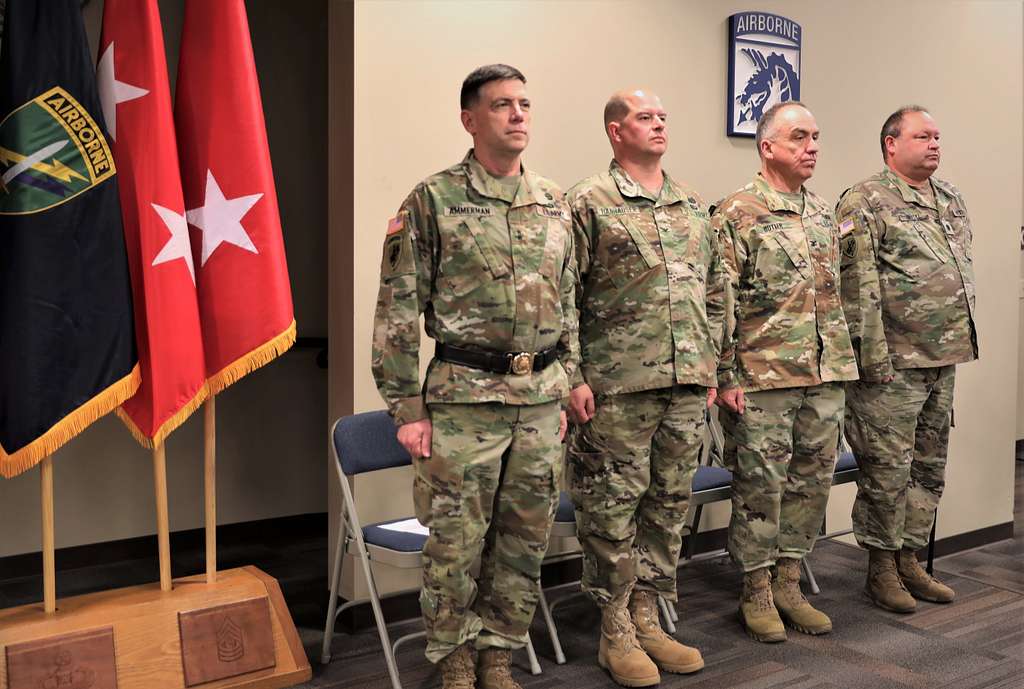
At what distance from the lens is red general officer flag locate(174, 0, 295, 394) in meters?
3.19

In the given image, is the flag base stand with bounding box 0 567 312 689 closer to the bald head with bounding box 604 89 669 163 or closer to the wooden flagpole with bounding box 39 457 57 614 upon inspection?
the wooden flagpole with bounding box 39 457 57 614

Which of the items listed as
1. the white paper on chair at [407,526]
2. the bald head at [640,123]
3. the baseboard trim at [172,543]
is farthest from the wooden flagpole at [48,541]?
the bald head at [640,123]

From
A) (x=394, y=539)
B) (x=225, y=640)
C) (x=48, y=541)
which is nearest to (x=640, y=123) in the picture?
(x=394, y=539)

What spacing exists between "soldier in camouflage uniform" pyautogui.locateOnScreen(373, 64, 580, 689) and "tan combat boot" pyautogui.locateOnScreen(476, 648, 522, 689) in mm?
16

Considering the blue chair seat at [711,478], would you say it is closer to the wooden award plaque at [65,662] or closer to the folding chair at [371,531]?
the folding chair at [371,531]

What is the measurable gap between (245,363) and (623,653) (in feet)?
4.96

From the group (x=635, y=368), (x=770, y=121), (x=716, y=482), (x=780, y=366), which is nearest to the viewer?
(x=635, y=368)

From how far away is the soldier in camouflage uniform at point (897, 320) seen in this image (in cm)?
390

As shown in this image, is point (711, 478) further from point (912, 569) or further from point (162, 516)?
point (162, 516)

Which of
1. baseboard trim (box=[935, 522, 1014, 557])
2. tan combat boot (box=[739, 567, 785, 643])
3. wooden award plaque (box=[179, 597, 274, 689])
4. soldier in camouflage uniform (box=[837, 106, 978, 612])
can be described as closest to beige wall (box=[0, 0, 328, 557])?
wooden award plaque (box=[179, 597, 274, 689])

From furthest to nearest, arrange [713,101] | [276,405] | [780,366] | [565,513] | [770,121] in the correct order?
[276,405], [713,101], [770,121], [780,366], [565,513]

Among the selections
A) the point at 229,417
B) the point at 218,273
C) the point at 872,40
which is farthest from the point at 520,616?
the point at 872,40

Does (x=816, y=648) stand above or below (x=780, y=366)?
below

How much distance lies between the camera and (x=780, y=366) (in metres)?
3.54
